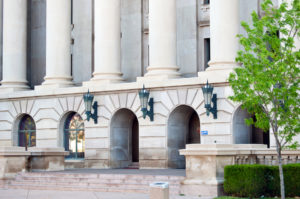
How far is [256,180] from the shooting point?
24.6 metres

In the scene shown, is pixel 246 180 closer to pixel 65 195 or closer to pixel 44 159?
pixel 65 195

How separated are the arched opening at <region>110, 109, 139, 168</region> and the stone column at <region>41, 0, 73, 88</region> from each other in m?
4.97

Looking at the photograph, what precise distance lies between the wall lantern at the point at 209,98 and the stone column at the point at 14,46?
53.6 feet

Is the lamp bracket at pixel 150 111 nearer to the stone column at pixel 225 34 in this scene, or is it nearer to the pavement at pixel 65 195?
the stone column at pixel 225 34

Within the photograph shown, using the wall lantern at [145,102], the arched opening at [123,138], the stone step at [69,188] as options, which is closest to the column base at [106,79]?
the arched opening at [123,138]

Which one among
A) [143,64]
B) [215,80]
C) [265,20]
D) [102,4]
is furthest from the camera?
[143,64]

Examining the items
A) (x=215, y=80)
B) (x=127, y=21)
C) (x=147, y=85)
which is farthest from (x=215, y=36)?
(x=127, y=21)

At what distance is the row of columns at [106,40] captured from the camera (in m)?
36.9

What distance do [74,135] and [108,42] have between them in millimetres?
7119

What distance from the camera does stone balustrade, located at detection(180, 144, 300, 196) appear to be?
2586cm

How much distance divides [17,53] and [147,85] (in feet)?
40.6

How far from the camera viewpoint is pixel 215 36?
37.1 metres

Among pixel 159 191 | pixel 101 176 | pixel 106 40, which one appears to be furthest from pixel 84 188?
pixel 106 40

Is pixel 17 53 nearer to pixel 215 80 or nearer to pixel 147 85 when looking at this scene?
pixel 147 85
